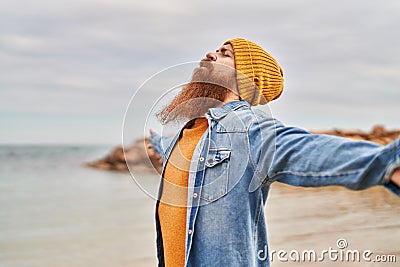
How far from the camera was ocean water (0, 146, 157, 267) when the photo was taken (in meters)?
4.21

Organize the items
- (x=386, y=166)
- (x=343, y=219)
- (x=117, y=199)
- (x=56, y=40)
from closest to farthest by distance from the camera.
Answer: (x=386, y=166) < (x=343, y=219) < (x=117, y=199) < (x=56, y=40)

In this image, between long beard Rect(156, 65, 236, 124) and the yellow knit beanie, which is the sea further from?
the yellow knit beanie

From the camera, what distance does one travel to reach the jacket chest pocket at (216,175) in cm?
126

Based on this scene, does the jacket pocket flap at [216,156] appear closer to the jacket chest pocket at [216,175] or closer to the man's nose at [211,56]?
the jacket chest pocket at [216,175]

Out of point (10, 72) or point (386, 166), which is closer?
point (386, 166)

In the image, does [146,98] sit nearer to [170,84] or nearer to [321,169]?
[170,84]

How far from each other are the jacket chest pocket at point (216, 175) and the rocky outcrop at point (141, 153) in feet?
0.73

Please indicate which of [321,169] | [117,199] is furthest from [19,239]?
[321,169]

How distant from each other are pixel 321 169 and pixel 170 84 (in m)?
0.51

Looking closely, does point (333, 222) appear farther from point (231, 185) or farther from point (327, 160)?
point (327, 160)

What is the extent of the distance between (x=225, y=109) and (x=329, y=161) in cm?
40

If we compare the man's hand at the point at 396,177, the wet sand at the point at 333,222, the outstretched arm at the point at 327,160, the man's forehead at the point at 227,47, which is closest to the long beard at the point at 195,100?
the man's forehead at the point at 227,47

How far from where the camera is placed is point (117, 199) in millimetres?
7367

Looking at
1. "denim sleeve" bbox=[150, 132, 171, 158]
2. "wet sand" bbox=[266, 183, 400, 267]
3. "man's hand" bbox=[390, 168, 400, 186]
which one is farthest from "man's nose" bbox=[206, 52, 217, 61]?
"wet sand" bbox=[266, 183, 400, 267]
